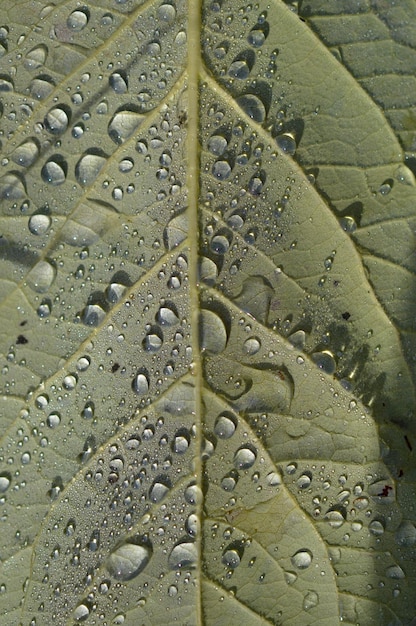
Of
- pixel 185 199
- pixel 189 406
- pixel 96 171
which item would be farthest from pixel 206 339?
pixel 96 171

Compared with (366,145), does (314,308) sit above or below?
below

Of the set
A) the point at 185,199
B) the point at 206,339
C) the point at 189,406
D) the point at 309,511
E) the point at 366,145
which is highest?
the point at 366,145

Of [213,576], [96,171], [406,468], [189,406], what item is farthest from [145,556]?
[96,171]

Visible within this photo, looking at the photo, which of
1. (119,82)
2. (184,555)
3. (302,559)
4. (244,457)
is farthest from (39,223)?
(302,559)

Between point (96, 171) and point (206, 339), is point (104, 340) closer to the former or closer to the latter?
point (206, 339)

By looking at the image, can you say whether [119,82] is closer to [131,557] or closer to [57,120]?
[57,120]

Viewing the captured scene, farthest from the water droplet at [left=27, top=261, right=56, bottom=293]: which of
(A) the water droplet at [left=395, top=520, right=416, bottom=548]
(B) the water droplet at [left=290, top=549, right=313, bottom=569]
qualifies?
(A) the water droplet at [left=395, top=520, right=416, bottom=548]

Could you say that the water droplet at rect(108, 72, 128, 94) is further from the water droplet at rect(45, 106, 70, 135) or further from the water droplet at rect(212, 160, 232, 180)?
the water droplet at rect(212, 160, 232, 180)

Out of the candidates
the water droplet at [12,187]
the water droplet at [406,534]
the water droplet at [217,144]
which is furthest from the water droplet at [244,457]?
the water droplet at [12,187]
